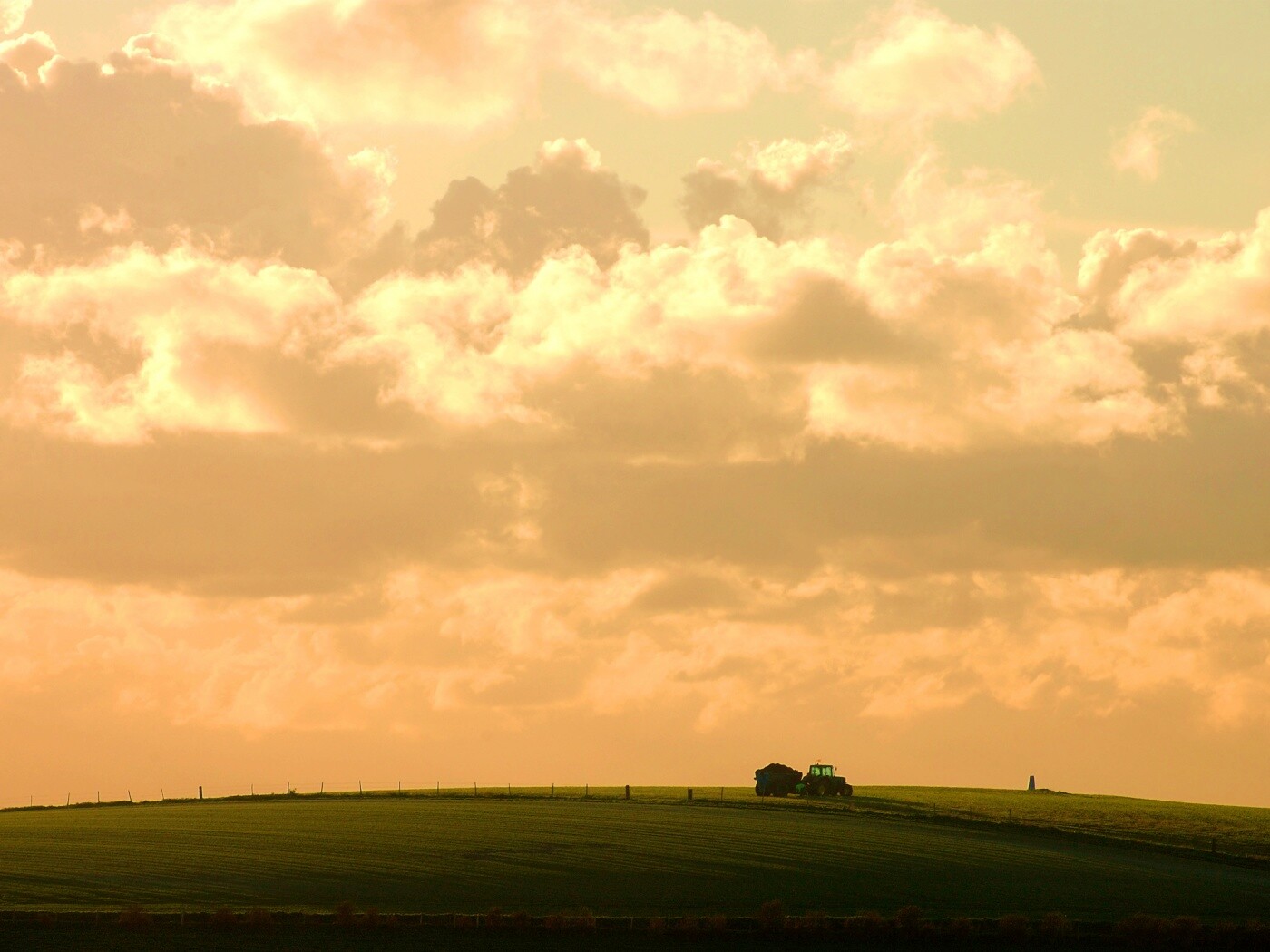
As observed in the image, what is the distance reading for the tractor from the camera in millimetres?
109812

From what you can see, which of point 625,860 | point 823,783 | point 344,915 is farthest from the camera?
point 823,783

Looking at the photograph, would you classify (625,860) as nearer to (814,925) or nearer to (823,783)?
(814,925)

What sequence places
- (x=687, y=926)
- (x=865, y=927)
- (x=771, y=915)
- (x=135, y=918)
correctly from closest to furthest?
(x=135, y=918) < (x=687, y=926) < (x=865, y=927) < (x=771, y=915)

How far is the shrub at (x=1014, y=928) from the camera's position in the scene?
5644 centimetres

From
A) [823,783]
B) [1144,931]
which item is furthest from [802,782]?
[1144,931]

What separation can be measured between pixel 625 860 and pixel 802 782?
3998 cm

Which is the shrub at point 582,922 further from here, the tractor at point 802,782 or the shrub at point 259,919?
the tractor at point 802,782

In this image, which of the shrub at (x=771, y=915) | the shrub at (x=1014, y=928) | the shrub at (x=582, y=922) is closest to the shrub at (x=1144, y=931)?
the shrub at (x=1014, y=928)

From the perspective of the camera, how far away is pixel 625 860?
239 feet

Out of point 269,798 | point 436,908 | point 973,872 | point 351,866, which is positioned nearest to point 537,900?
point 436,908

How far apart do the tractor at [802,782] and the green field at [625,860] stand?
182 centimetres

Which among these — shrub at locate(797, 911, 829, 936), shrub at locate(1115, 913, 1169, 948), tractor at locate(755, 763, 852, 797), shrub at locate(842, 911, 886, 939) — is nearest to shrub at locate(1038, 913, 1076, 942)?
shrub at locate(1115, 913, 1169, 948)

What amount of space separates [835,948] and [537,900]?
461 inches

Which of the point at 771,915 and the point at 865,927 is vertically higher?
the point at 771,915
